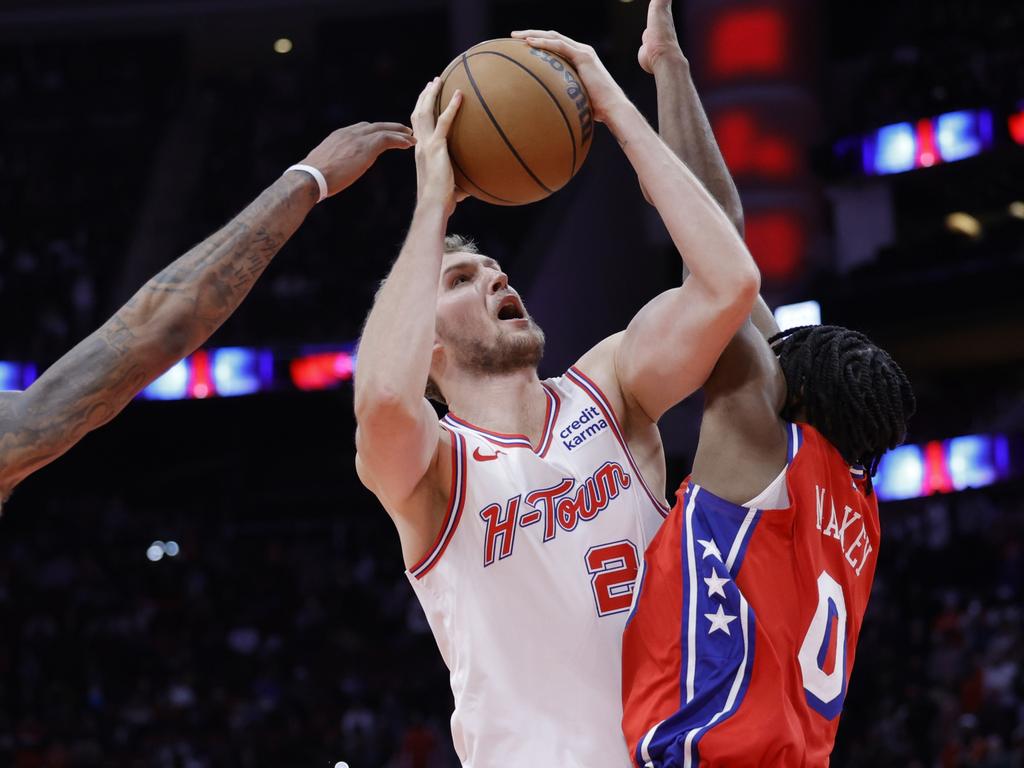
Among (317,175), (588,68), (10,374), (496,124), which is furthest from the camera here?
(10,374)

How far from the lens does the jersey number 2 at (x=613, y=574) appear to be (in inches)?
124

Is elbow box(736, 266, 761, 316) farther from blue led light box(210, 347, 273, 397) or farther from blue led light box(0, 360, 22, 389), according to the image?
blue led light box(0, 360, 22, 389)

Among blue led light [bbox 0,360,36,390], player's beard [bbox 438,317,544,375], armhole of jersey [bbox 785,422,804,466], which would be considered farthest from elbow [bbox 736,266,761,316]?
blue led light [bbox 0,360,36,390]

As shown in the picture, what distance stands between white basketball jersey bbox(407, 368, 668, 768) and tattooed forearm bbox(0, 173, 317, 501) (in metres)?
0.76

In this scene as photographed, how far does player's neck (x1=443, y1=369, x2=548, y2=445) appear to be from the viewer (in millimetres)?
3412

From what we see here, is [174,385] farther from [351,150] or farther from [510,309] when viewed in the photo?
[351,150]

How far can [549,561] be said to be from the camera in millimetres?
3156

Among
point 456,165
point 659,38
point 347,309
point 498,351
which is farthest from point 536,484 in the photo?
point 347,309

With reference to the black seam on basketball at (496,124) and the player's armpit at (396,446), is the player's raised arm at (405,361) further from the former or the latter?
the black seam on basketball at (496,124)

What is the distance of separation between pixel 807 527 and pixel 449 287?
1.07 metres

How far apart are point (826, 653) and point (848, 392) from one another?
56 cm

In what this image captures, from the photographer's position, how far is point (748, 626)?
9.60 ft

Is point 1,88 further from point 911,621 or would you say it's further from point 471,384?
point 471,384

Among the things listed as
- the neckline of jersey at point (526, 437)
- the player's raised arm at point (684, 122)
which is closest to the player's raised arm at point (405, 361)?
the neckline of jersey at point (526, 437)
